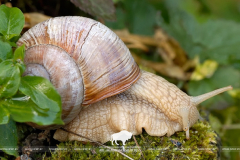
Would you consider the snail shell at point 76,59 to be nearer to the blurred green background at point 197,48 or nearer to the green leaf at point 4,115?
the green leaf at point 4,115

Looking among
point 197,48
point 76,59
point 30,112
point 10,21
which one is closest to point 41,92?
point 30,112

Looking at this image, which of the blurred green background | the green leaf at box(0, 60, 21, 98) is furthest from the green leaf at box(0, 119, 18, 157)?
the blurred green background

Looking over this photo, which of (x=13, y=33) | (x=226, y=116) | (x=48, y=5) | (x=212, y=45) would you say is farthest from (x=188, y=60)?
(x=13, y=33)

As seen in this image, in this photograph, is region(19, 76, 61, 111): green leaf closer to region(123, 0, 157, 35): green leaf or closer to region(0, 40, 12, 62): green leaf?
region(0, 40, 12, 62): green leaf

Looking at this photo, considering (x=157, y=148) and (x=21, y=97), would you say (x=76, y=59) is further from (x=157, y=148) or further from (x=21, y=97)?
(x=157, y=148)

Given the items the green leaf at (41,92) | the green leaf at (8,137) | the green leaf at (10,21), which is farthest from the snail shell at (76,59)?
the green leaf at (8,137)

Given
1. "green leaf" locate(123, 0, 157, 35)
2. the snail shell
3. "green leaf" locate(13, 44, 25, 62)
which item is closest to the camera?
"green leaf" locate(13, 44, 25, 62)
